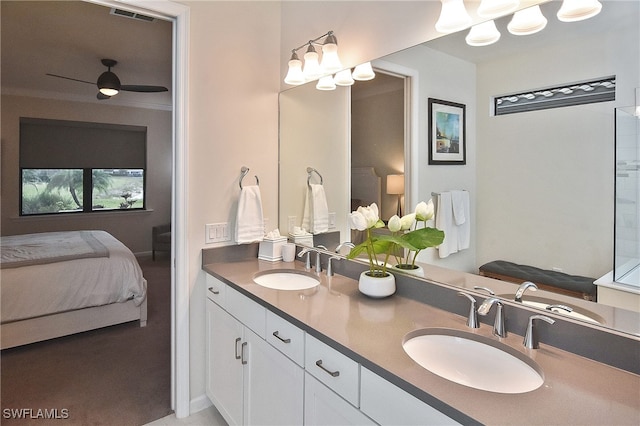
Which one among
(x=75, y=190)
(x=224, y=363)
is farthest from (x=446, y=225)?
(x=75, y=190)

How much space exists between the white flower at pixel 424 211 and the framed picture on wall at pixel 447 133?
18 cm

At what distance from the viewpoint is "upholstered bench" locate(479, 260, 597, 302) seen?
108 centimetres

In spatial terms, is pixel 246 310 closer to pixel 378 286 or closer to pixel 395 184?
pixel 378 286

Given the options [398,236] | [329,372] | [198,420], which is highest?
[398,236]

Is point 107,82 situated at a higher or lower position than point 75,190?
higher

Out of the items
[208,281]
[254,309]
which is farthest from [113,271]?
[254,309]

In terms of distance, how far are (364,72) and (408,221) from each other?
79 centimetres

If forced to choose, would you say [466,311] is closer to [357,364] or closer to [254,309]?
[357,364]

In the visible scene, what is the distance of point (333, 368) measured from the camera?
1113 millimetres

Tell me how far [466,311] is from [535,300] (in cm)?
22

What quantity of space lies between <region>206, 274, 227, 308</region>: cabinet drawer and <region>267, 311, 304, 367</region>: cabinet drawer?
49 cm

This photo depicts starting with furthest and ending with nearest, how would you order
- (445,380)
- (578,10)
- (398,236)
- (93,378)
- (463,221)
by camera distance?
(93,378), (398,236), (463,221), (578,10), (445,380)

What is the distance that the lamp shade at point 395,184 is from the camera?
5.37ft

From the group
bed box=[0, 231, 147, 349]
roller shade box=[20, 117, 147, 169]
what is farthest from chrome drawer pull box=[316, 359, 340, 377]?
roller shade box=[20, 117, 147, 169]
